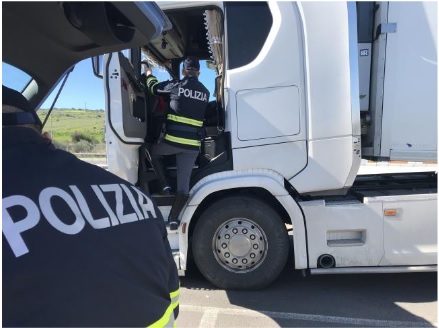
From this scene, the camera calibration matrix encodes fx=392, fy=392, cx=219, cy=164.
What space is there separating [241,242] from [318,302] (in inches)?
35.9

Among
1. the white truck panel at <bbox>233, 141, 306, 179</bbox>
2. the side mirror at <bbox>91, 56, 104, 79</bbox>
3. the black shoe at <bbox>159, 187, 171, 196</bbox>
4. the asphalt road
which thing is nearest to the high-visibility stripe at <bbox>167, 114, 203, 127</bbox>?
the white truck panel at <bbox>233, 141, 306, 179</bbox>

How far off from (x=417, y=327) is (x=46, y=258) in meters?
3.24

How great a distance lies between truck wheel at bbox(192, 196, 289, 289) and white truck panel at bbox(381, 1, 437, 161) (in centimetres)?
142

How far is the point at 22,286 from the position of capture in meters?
0.89

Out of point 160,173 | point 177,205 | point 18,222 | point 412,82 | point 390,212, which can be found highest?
point 412,82

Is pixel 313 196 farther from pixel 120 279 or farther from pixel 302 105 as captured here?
pixel 120 279

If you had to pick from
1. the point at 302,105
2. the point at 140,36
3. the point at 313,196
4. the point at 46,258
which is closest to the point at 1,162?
the point at 46,258

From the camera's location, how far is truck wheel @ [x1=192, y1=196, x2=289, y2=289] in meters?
3.71

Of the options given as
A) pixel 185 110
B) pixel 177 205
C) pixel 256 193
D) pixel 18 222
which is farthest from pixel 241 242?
pixel 18 222

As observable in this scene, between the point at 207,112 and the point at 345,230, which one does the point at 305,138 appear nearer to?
the point at 345,230

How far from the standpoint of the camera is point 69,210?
103 centimetres

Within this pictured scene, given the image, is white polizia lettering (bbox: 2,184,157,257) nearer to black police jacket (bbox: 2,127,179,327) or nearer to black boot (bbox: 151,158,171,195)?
black police jacket (bbox: 2,127,179,327)

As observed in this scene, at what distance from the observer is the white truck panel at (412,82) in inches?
139

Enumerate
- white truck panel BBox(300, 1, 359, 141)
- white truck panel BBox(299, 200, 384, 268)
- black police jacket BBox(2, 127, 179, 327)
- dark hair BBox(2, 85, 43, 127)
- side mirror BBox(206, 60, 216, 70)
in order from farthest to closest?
side mirror BBox(206, 60, 216, 70), white truck panel BBox(299, 200, 384, 268), white truck panel BBox(300, 1, 359, 141), dark hair BBox(2, 85, 43, 127), black police jacket BBox(2, 127, 179, 327)
